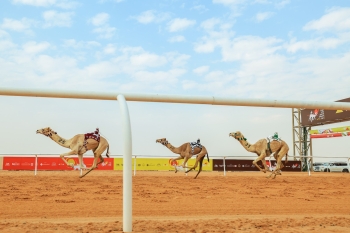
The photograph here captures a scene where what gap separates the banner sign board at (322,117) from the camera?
2831cm

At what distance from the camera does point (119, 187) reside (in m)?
12.1

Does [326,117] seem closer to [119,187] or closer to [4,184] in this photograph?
[119,187]

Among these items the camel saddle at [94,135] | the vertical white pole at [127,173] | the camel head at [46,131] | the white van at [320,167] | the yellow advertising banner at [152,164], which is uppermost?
the camel head at [46,131]

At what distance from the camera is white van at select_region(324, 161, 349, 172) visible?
30172 millimetres

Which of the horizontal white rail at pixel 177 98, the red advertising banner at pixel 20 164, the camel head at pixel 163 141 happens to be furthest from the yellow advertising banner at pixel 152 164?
the horizontal white rail at pixel 177 98

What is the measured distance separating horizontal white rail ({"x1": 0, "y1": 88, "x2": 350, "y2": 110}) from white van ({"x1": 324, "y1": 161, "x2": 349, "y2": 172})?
2802cm

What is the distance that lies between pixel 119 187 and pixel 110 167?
43.8 feet

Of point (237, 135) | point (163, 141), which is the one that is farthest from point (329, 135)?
point (163, 141)

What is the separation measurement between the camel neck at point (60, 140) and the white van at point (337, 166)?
2372cm

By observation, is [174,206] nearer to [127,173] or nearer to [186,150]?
[127,173]

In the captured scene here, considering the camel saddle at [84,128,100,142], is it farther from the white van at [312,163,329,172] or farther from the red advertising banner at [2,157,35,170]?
the white van at [312,163,329,172]

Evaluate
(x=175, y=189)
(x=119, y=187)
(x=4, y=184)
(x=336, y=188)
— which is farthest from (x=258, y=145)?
(x=4, y=184)

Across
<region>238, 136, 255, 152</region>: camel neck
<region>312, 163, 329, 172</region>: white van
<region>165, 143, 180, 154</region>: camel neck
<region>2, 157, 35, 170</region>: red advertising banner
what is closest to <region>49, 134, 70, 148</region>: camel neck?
<region>165, 143, 180, 154</region>: camel neck

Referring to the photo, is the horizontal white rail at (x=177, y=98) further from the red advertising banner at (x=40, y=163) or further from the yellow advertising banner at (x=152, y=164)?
the yellow advertising banner at (x=152, y=164)
